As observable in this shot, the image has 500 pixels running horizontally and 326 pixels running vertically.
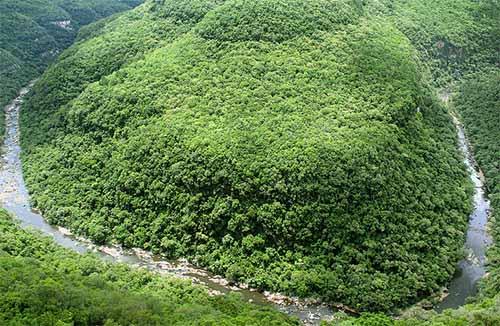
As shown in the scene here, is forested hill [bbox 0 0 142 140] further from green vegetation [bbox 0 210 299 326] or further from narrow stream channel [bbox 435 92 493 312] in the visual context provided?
narrow stream channel [bbox 435 92 493 312]

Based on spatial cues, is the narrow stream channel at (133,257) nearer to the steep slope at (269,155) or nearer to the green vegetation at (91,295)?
the steep slope at (269,155)

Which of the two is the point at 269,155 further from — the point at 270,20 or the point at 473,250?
the point at 270,20

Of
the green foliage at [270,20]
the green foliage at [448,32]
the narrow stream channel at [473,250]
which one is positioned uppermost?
the green foliage at [270,20]

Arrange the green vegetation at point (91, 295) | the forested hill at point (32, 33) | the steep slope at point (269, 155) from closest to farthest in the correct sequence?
the green vegetation at point (91, 295), the steep slope at point (269, 155), the forested hill at point (32, 33)

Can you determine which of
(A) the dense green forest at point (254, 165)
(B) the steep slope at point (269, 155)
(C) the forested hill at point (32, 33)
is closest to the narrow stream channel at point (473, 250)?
(A) the dense green forest at point (254, 165)

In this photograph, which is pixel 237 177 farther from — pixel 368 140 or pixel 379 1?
pixel 379 1

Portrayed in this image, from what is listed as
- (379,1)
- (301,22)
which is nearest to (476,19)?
(379,1)
